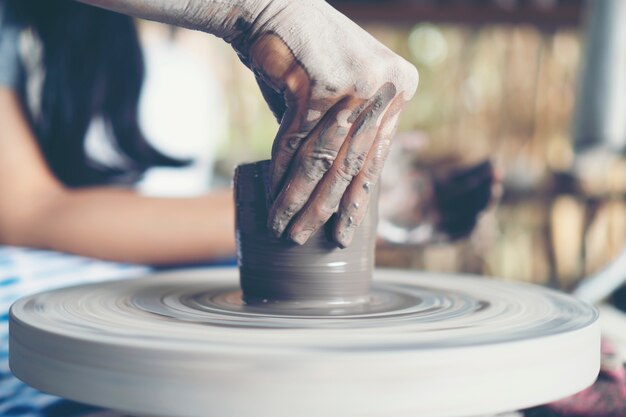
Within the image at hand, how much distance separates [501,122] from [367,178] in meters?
3.28

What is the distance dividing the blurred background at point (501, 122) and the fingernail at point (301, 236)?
273cm

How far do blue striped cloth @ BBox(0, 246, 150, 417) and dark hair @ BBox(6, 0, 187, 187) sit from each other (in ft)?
1.60

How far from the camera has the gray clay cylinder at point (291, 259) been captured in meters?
0.82

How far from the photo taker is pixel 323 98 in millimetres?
698

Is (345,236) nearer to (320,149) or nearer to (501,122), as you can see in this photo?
(320,149)

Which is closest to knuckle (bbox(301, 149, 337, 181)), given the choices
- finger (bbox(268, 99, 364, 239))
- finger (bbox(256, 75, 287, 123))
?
finger (bbox(268, 99, 364, 239))

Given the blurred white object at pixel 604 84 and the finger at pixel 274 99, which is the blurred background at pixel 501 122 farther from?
the finger at pixel 274 99

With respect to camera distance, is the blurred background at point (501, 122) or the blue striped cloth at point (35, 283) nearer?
the blue striped cloth at point (35, 283)

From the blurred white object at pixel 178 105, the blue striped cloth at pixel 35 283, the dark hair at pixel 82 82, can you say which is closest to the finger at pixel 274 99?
the blue striped cloth at pixel 35 283

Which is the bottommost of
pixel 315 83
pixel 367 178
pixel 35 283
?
pixel 35 283

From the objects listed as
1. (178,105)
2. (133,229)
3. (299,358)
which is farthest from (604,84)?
(299,358)

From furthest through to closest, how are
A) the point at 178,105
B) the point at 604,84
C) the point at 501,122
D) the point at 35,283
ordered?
the point at 501,122, the point at 178,105, the point at 604,84, the point at 35,283

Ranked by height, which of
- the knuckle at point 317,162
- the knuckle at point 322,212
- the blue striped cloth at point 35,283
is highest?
the knuckle at point 317,162

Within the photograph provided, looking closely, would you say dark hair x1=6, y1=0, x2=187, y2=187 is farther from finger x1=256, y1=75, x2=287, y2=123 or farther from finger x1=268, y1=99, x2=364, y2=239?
finger x1=268, y1=99, x2=364, y2=239
